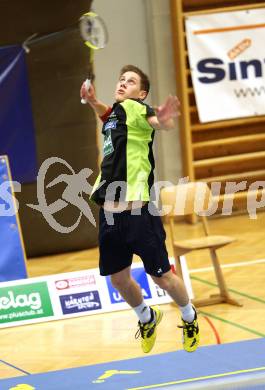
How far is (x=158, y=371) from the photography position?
217 inches

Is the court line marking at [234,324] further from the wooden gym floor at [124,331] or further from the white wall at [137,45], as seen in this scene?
the white wall at [137,45]

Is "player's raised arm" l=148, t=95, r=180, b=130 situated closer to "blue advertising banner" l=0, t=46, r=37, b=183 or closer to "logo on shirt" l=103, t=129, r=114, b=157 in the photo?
"logo on shirt" l=103, t=129, r=114, b=157

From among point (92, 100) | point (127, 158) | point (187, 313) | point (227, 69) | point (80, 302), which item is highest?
Result: point (227, 69)

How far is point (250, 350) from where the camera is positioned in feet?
18.9

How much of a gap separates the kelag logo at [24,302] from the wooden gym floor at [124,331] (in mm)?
109

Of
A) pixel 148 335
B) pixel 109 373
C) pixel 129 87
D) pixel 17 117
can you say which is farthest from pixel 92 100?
pixel 17 117

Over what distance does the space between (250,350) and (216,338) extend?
19.5 inches

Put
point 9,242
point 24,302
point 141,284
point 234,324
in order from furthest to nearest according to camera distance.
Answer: point 9,242 → point 141,284 → point 24,302 → point 234,324

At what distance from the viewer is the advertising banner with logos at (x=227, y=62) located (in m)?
10.1

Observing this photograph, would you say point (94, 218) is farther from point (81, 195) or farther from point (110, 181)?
point (110, 181)

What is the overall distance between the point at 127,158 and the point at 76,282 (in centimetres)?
242

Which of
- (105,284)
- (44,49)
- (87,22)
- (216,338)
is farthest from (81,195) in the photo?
(87,22)

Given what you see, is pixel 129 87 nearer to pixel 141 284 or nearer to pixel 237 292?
pixel 141 284
